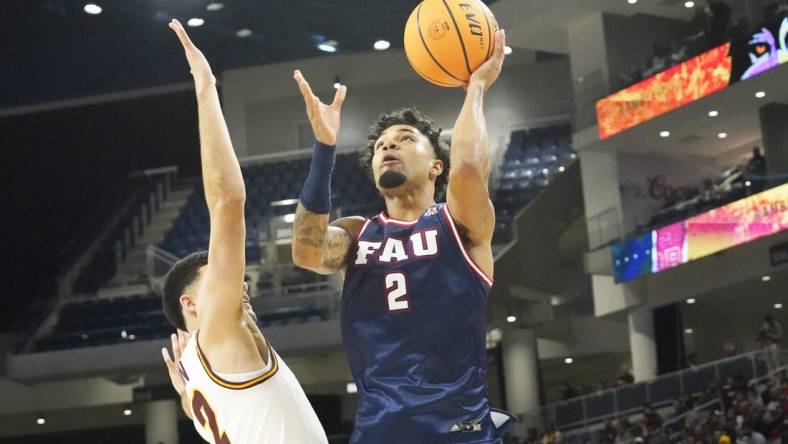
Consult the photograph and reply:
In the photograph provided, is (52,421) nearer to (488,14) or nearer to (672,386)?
(672,386)

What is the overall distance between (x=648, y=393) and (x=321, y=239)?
56.6 feet

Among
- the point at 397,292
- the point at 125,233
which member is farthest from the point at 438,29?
the point at 125,233

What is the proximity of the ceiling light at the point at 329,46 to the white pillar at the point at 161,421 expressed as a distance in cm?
839

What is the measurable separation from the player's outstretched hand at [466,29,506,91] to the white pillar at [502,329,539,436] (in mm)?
22387

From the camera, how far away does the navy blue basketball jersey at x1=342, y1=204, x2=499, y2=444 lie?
4.66m

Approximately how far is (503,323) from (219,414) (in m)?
22.6

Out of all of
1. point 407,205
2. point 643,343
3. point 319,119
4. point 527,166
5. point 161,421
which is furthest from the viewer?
point 161,421

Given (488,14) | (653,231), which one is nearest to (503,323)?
(653,231)

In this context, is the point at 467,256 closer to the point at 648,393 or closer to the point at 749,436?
the point at 749,436

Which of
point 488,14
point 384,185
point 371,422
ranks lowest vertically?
point 371,422

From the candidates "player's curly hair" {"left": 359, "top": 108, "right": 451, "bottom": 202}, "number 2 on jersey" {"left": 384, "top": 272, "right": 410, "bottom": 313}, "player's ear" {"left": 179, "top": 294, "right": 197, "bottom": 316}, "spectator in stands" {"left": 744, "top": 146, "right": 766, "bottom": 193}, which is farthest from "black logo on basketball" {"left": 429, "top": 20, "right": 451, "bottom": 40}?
"spectator in stands" {"left": 744, "top": 146, "right": 766, "bottom": 193}

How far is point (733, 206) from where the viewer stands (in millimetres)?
21438

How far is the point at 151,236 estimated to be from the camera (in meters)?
26.5

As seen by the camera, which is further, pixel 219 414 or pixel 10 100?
pixel 10 100
